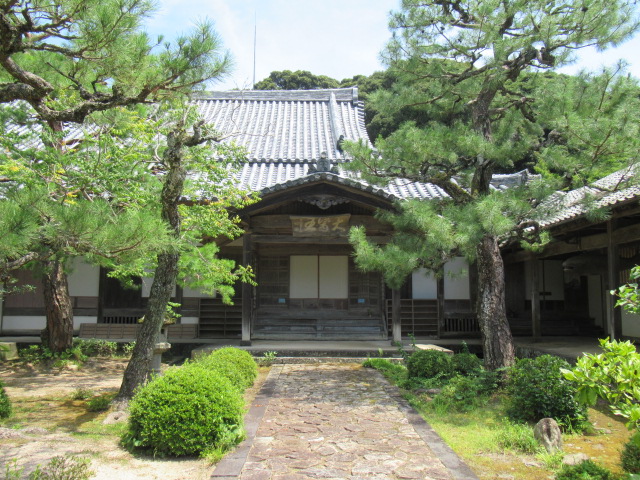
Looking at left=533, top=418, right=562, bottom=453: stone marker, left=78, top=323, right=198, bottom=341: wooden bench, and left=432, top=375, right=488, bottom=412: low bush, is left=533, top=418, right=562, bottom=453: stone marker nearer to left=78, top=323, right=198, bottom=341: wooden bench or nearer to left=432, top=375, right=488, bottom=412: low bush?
left=432, top=375, right=488, bottom=412: low bush

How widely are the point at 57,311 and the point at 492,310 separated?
339 inches

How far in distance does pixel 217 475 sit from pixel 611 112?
6.97 m

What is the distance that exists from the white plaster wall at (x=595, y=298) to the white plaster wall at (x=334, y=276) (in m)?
6.77

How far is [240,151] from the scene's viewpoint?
8484 millimetres

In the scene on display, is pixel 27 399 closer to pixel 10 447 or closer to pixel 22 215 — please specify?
pixel 10 447

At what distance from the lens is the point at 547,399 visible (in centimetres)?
603

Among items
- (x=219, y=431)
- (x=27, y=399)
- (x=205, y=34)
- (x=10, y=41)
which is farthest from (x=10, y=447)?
(x=205, y=34)

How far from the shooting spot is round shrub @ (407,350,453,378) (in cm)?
839

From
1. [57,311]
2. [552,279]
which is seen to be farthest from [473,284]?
[57,311]

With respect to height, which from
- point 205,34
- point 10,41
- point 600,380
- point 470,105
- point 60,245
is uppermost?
point 470,105

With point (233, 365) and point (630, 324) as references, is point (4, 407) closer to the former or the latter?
point (233, 365)

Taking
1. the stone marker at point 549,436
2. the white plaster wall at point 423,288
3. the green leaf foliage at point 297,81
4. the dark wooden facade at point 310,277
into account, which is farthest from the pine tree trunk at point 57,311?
the green leaf foliage at point 297,81

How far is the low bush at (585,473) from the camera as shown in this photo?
168 inches

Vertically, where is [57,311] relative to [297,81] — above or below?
below
